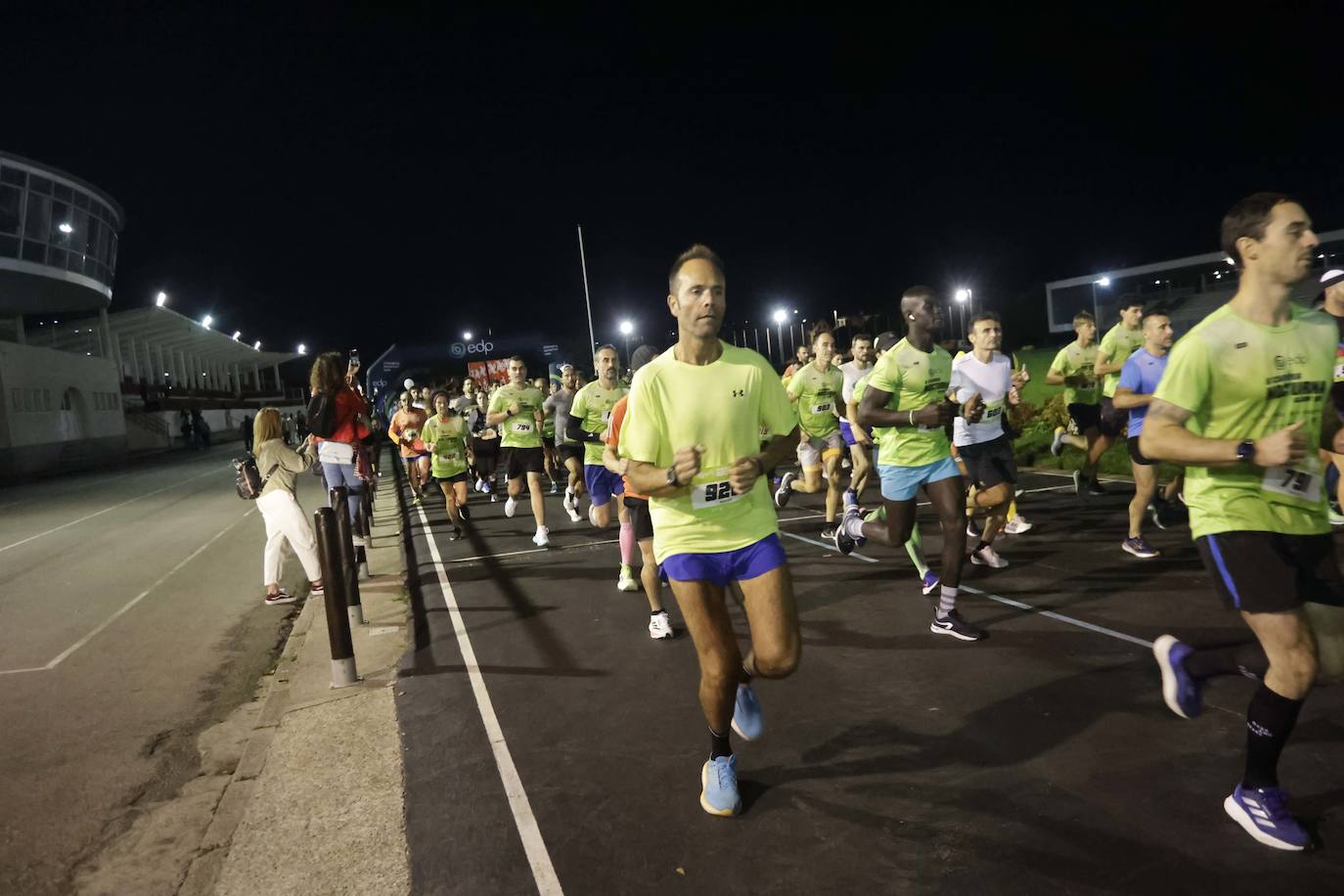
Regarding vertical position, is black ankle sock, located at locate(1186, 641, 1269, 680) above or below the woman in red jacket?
below

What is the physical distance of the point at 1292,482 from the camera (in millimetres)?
2814

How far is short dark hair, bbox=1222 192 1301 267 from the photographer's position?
2.88 meters

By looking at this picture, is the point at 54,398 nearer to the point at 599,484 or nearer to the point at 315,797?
the point at 599,484

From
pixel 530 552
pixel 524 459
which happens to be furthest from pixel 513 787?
pixel 524 459

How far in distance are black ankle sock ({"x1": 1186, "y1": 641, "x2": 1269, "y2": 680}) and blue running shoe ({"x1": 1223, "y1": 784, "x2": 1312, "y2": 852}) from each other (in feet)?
1.31

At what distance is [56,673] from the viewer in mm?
6270

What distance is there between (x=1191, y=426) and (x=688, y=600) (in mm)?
1934

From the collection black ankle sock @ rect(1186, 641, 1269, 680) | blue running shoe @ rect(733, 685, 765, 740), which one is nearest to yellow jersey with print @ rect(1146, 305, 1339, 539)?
black ankle sock @ rect(1186, 641, 1269, 680)

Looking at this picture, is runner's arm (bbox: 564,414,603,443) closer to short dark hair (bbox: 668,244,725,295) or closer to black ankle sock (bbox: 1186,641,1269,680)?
short dark hair (bbox: 668,244,725,295)

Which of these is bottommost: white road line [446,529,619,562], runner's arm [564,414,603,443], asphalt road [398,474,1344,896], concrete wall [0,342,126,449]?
asphalt road [398,474,1344,896]

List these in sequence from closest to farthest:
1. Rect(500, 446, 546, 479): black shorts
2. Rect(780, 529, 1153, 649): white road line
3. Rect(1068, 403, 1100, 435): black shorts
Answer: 1. Rect(780, 529, 1153, 649): white road line
2. Rect(1068, 403, 1100, 435): black shorts
3. Rect(500, 446, 546, 479): black shorts

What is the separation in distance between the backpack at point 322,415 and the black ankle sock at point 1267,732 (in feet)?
25.3

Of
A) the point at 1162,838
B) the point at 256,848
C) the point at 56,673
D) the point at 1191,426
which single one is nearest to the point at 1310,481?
the point at 1191,426

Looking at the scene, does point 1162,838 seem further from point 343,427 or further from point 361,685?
point 343,427
